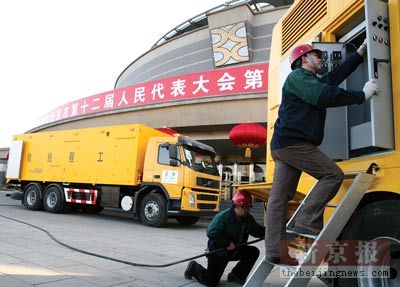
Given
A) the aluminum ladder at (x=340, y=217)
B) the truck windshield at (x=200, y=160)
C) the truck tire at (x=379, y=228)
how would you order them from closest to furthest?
the truck tire at (x=379, y=228), the aluminum ladder at (x=340, y=217), the truck windshield at (x=200, y=160)

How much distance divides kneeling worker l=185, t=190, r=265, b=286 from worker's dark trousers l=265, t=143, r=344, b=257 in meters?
1.31

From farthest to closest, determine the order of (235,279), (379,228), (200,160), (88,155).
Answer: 1. (88,155)
2. (200,160)
3. (235,279)
4. (379,228)

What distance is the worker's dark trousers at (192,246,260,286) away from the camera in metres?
4.66

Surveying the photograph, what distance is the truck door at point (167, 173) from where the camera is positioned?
11023 mm

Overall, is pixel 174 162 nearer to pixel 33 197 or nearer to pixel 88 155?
pixel 88 155

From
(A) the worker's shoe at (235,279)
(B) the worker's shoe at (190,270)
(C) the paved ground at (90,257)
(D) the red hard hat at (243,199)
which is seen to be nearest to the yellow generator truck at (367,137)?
(D) the red hard hat at (243,199)

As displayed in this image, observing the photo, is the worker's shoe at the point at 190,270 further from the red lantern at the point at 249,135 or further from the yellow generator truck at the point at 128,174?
the red lantern at the point at 249,135

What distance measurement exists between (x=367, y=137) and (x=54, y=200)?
12755 mm

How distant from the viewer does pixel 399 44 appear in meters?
2.76

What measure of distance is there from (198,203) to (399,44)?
30.0 ft

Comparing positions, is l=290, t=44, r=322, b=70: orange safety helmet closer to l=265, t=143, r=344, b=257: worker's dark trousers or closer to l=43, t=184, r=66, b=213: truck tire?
l=265, t=143, r=344, b=257: worker's dark trousers

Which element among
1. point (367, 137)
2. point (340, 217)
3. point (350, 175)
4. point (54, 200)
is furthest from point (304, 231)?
point (54, 200)

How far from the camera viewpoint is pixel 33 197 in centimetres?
1462

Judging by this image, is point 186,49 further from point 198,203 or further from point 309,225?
point 309,225
